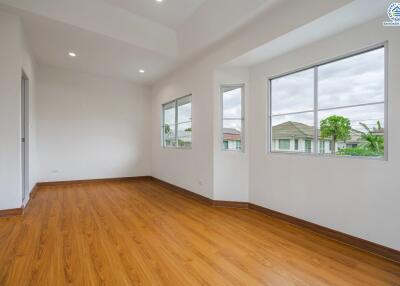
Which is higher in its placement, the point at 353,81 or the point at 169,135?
the point at 353,81

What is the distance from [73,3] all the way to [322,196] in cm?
463

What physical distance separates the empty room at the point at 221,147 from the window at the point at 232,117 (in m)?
0.03

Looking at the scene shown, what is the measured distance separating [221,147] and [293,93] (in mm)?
1535

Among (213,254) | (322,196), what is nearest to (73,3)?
(213,254)

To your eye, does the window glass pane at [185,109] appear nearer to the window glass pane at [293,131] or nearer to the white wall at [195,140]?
the white wall at [195,140]

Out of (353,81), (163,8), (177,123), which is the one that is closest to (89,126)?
(177,123)

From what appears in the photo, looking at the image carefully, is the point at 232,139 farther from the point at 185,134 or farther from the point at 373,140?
the point at 373,140

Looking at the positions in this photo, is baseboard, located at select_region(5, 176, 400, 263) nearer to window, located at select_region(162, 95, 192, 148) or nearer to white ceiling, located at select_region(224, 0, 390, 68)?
window, located at select_region(162, 95, 192, 148)

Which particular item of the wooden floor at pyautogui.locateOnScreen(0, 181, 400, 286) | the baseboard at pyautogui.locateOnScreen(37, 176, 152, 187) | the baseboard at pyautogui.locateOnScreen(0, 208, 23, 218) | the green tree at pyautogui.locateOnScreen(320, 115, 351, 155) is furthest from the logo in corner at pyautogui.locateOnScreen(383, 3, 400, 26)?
the baseboard at pyautogui.locateOnScreen(37, 176, 152, 187)

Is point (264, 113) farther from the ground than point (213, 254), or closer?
farther from the ground

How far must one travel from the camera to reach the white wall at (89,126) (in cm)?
563

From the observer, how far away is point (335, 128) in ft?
9.34

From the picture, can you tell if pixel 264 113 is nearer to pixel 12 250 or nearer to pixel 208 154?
pixel 208 154

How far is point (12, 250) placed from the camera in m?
2.38
